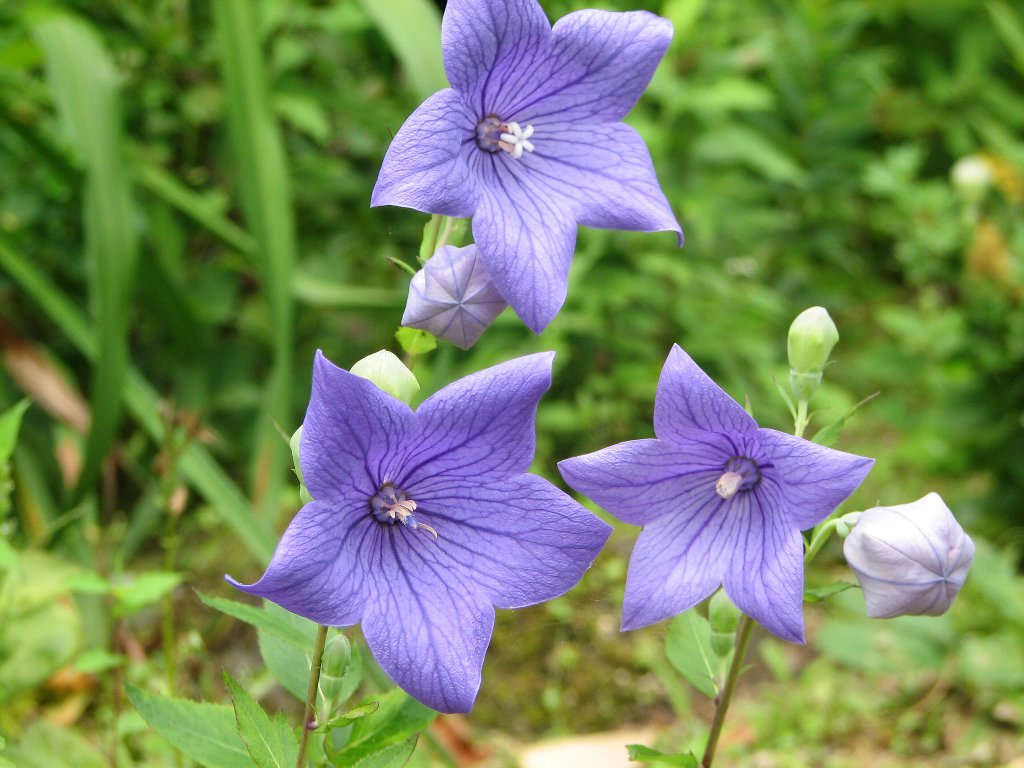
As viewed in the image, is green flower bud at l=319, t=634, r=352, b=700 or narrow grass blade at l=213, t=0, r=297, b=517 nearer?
green flower bud at l=319, t=634, r=352, b=700

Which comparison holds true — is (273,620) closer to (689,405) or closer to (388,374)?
(388,374)

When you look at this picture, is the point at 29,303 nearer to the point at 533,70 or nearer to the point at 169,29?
the point at 169,29

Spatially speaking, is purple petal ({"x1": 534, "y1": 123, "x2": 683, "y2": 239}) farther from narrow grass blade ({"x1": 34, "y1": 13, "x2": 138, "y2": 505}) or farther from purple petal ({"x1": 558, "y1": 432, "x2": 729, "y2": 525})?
narrow grass blade ({"x1": 34, "y1": 13, "x2": 138, "y2": 505})

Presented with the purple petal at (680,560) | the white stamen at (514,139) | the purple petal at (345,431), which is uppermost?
the white stamen at (514,139)

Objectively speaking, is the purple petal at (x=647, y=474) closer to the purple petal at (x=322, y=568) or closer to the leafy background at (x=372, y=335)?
the purple petal at (x=322, y=568)

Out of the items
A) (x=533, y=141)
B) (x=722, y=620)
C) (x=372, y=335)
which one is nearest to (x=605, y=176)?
(x=533, y=141)

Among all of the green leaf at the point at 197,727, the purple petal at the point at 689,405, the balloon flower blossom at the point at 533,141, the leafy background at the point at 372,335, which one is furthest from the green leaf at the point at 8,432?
→ the purple petal at the point at 689,405

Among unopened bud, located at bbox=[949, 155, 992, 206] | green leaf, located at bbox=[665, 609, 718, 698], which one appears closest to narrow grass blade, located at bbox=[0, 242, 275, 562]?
green leaf, located at bbox=[665, 609, 718, 698]
